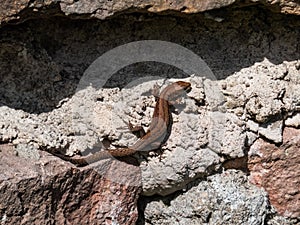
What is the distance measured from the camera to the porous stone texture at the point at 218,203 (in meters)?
2.45

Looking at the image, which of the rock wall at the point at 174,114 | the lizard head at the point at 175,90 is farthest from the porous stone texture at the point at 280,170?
the lizard head at the point at 175,90

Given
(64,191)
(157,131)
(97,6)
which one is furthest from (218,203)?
(97,6)

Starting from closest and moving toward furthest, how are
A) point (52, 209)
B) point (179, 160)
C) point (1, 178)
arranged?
point (1, 178)
point (52, 209)
point (179, 160)

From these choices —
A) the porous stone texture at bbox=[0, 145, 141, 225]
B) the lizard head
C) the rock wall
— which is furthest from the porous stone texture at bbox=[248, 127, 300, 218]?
the porous stone texture at bbox=[0, 145, 141, 225]

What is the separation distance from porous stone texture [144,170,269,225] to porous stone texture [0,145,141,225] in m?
0.19

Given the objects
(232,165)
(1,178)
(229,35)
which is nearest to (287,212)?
(232,165)

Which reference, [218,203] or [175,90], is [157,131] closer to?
[175,90]

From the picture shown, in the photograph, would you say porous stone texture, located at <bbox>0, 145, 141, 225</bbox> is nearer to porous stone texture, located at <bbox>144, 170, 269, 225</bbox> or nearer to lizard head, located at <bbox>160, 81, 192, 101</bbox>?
porous stone texture, located at <bbox>144, 170, 269, 225</bbox>

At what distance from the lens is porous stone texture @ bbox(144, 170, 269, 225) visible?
245 centimetres

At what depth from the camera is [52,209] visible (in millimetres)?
2225

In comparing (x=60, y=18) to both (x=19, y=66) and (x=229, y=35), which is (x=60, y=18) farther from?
(x=229, y=35)

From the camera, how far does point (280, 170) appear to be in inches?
99.2

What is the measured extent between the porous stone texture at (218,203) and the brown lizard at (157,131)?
28 centimetres

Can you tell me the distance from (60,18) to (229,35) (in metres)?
0.71
